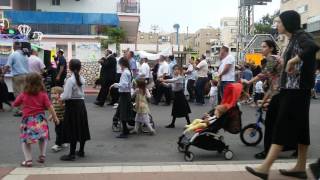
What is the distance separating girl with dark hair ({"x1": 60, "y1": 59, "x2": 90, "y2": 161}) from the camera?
8039 mm

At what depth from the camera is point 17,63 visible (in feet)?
42.6

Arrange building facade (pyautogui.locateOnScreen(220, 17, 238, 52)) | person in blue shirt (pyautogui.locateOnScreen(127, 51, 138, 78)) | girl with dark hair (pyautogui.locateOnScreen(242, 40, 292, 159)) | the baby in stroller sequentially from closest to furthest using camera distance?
1. girl with dark hair (pyautogui.locateOnScreen(242, 40, 292, 159))
2. the baby in stroller
3. person in blue shirt (pyautogui.locateOnScreen(127, 51, 138, 78))
4. building facade (pyautogui.locateOnScreen(220, 17, 238, 52))

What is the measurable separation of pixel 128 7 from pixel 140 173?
4570 centimetres

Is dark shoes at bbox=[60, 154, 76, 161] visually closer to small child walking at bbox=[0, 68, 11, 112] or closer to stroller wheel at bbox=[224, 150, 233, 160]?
stroller wheel at bbox=[224, 150, 233, 160]

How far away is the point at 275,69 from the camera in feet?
26.9

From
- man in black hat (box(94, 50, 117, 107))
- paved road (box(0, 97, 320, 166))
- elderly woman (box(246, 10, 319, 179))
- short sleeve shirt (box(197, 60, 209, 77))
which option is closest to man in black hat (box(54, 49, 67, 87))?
man in black hat (box(94, 50, 117, 107))

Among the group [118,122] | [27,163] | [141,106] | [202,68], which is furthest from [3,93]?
[27,163]

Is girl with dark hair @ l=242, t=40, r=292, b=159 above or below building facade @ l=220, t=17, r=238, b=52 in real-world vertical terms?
below

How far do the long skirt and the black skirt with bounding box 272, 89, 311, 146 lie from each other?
3517 millimetres

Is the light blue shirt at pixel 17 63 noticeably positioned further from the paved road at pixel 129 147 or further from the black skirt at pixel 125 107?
the black skirt at pixel 125 107

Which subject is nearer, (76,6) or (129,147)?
(129,147)

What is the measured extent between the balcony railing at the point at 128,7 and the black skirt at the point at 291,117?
147 ft

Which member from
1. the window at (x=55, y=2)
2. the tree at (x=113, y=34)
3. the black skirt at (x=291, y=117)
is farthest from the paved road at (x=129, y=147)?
the window at (x=55, y=2)

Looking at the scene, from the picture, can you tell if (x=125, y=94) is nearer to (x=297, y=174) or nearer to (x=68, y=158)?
(x=68, y=158)
